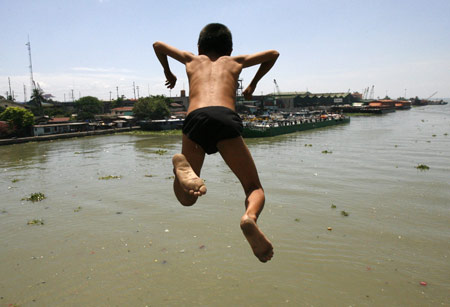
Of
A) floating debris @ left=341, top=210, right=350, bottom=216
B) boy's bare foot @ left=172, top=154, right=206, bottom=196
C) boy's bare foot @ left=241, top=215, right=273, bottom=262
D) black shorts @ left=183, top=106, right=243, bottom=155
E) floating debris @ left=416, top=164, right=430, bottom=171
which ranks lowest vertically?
floating debris @ left=341, top=210, right=350, bottom=216

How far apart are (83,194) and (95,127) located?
1779 inches

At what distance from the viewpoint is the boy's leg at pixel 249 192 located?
2666mm

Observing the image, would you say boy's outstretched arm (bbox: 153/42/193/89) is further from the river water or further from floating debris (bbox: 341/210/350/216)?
floating debris (bbox: 341/210/350/216)

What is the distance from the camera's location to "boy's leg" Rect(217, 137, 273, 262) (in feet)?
8.75

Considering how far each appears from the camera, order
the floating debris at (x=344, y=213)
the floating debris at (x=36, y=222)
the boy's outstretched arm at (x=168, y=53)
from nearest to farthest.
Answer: the boy's outstretched arm at (x=168, y=53) < the floating debris at (x=36, y=222) < the floating debris at (x=344, y=213)

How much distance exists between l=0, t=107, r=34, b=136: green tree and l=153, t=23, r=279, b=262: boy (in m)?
53.4

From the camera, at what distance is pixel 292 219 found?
13.9 m

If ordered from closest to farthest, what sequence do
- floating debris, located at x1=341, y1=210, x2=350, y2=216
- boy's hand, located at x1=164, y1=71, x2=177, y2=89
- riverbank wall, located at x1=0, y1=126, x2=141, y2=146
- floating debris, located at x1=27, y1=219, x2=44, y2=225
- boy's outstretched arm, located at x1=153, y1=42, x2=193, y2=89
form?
1. boy's outstretched arm, located at x1=153, y1=42, x2=193, y2=89
2. boy's hand, located at x1=164, y1=71, x2=177, y2=89
3. floating debris, located at x1=27, y1=219, x2=44, y2=225
4. floating debris, located at x1=341, y1=210, x2=350, y2=216
5. riverbank wall, located at x1=0, y1=126, x2=141, y2=146

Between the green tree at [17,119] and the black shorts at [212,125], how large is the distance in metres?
53.8

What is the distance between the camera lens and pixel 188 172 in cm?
274

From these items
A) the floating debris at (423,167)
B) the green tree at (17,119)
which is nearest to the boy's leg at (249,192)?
the floating debris at (423,167)

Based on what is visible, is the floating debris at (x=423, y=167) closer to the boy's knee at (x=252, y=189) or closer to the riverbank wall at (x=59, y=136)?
the boy's knee at (x=252, y=189)

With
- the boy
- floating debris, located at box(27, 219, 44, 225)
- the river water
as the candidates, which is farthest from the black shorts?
floating debris, located at box(27, 219, 44, 225)

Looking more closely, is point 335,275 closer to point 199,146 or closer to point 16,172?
point 199,146
